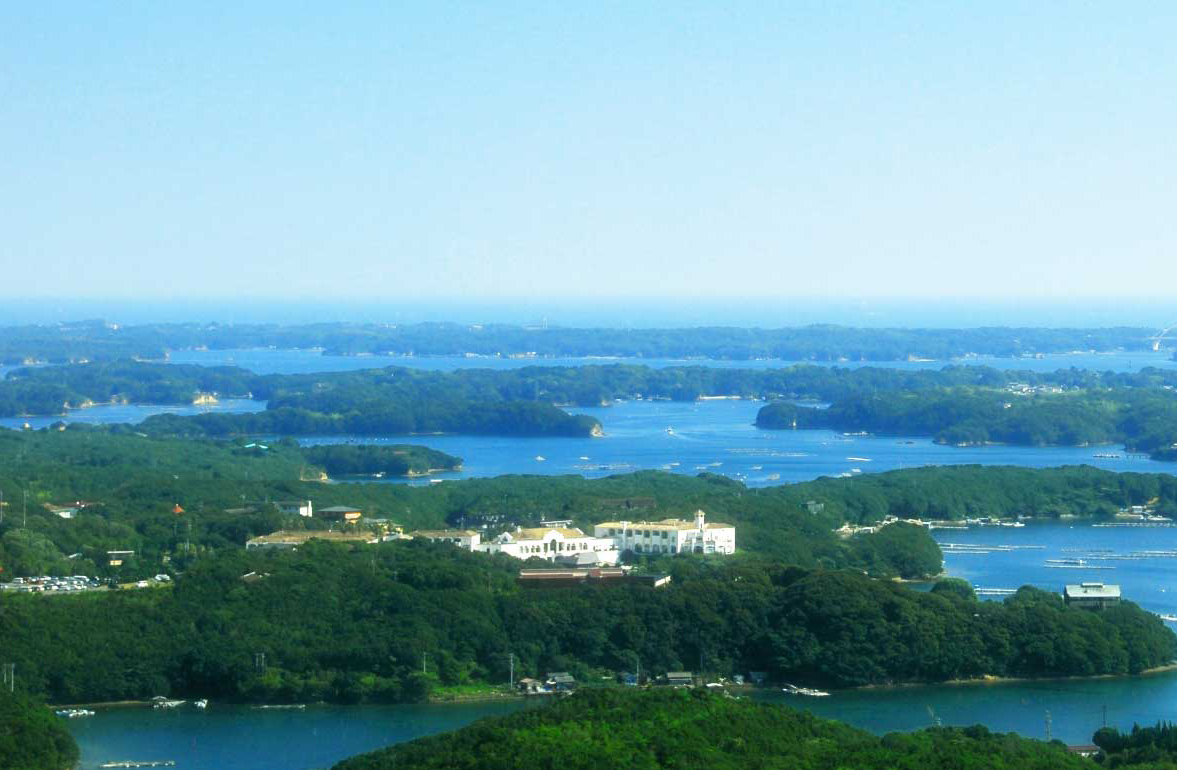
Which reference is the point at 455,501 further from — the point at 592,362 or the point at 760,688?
the point at 592,362

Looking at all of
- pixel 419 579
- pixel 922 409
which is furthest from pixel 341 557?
pixel 922 409

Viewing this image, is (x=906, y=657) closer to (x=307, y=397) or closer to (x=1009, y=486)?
(x=1009, y=486)

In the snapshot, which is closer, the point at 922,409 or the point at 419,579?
the point at 419,579

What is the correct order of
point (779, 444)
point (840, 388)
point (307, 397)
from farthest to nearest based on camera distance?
point (840, 388)
point (307, 397)
point (779, 444)

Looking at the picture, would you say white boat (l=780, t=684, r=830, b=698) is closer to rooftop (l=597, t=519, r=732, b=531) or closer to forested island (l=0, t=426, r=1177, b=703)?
forested island (l=0, t=426, r=1177, b=703)

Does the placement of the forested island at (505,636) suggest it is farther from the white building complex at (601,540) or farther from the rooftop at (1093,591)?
the white building complex at (601,540)

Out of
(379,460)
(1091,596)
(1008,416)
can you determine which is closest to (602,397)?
(1008,416)

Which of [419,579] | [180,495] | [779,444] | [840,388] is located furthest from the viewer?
[840,388]
